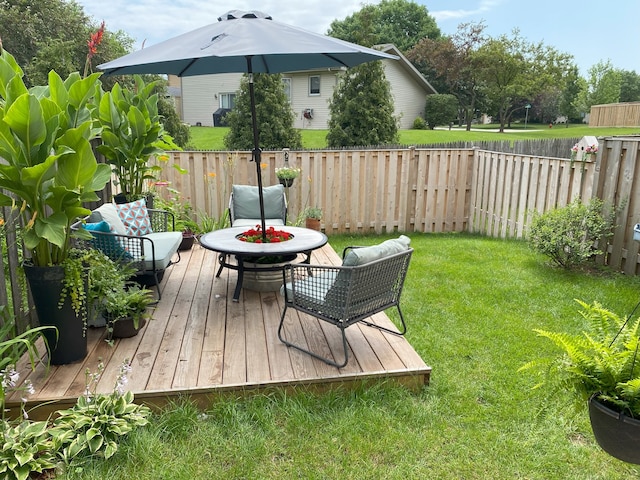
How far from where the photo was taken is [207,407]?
8.57ft

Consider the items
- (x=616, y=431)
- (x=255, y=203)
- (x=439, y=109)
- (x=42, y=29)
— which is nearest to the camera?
(x=616, y=431)

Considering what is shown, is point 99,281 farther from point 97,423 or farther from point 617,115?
point 617,115

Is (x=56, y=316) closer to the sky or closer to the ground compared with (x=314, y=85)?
closer to the ground

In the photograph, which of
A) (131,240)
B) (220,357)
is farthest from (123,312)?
(131,240)

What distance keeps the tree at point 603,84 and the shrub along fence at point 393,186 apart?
3369cm

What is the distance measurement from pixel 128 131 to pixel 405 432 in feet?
14.0

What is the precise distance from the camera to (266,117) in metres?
10.9

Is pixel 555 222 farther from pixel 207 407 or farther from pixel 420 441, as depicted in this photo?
pixel 207 407

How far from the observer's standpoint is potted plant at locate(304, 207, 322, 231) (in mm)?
6887

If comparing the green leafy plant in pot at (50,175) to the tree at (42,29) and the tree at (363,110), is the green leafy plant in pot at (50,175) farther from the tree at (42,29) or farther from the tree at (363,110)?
the tree at (42,29)

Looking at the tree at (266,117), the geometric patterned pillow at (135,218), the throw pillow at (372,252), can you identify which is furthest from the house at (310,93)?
the throw pillow at (372,252)

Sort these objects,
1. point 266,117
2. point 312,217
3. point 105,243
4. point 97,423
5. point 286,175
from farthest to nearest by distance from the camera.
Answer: point 266,117
point 312,217
point 286,175
point 105,243
point 97,423

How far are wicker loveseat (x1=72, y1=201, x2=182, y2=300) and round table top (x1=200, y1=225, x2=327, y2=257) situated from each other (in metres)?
0.40

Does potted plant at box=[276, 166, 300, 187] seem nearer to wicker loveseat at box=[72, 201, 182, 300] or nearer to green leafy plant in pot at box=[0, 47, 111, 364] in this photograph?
wicker loveseat at box=[72, 201, 182, 300]
